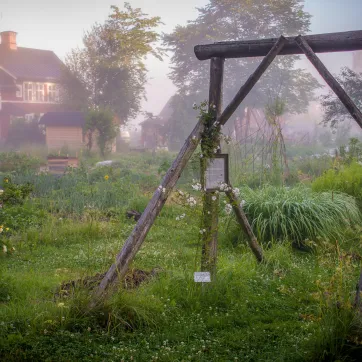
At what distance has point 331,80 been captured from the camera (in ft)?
14.9

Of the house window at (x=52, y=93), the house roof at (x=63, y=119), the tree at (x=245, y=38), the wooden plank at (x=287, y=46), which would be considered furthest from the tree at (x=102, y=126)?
the wooden plank at (x=287, y=46)

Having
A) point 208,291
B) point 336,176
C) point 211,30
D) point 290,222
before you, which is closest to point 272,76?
point 211,30

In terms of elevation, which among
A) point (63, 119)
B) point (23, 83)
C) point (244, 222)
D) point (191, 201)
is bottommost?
point (244, 222)

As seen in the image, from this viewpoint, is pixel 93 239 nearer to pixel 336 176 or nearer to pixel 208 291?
pixel 208 291

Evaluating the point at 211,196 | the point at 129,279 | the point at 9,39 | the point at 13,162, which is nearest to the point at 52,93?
the point at 9,39

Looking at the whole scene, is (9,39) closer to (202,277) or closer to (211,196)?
(211,196)

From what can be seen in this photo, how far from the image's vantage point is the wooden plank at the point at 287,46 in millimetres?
4707

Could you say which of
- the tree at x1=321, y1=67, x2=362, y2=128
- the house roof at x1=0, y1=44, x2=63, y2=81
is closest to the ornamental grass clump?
the tree at x1=321, y1=67, x2=362, y2=128

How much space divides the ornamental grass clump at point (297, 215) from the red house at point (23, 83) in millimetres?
22911

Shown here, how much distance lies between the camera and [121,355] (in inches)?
Answer: 136

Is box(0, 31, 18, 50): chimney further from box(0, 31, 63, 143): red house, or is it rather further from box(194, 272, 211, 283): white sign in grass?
box(194, 272, 211, 283): white sign in grass

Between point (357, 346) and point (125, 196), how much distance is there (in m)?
7.23

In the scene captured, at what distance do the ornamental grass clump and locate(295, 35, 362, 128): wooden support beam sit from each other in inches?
99.5

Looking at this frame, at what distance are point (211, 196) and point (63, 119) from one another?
22.7m
